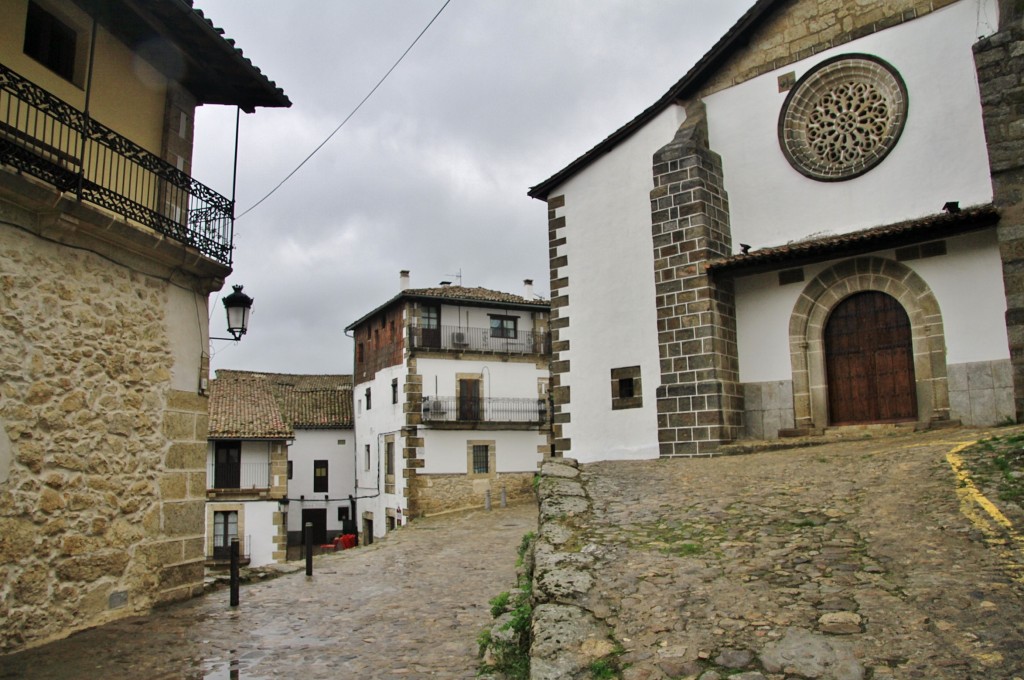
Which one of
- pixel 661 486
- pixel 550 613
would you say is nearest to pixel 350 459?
pixel 661 486

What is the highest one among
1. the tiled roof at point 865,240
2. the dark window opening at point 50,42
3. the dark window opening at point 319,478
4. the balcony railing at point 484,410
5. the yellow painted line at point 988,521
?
the dark window opening at point 50,42

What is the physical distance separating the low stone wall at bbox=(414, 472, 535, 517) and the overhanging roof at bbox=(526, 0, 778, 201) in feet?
47.2

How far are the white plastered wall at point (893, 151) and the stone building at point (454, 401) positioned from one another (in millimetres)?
15266

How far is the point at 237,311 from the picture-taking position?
932cm

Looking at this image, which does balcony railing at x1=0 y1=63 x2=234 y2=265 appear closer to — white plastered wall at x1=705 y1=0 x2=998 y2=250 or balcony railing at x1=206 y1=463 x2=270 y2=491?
white plastered wall at x1=705 y1=0 x2=998 y2=250

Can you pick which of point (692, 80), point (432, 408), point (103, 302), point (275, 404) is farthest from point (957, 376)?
point (275, 404)

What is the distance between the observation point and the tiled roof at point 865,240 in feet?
31.2

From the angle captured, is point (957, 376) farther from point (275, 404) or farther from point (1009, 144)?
point (275, 404)

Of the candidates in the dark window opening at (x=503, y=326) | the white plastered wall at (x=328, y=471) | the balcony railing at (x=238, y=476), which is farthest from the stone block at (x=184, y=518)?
the white plastered wall at (x=328, y=471)

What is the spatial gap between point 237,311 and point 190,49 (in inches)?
115

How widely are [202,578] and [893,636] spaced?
6.94 m

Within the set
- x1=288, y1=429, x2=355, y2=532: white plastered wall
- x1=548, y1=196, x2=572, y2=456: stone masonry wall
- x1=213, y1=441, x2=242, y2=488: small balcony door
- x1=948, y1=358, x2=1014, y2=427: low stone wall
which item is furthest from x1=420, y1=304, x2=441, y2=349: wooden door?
x1=948, y1=358, x2=1014, y2=427: low stone wall

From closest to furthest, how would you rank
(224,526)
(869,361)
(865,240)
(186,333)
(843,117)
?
(186,333) < (865,240) < (869,361) < (843,117) < (224,526)

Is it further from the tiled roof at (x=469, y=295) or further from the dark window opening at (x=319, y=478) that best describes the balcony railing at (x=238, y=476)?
the tiled roof at (x=469, y=295)
